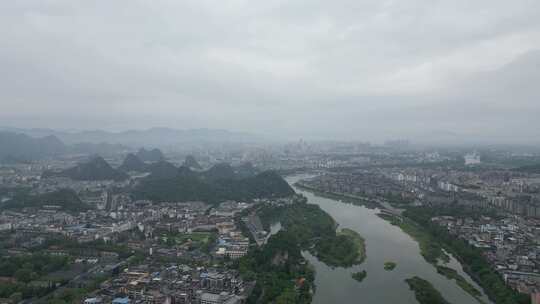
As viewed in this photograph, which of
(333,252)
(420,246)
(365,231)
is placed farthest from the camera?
(365,231)

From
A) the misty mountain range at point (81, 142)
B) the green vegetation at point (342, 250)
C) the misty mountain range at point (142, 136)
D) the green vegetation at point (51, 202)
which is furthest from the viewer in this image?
the misty mountain range at point (142, 136)

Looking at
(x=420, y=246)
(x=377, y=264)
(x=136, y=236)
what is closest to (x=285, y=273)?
(x=377, y=264)

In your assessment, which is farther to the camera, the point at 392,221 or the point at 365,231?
the point at 392,221

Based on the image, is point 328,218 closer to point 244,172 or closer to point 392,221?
point 392,221

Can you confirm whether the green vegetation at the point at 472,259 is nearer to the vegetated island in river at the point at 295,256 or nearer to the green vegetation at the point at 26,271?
the vegetated island in river at the point at 295,256

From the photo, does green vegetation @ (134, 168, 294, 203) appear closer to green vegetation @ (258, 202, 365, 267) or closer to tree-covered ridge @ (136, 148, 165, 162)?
green vegetation @ (258, 202, 365, 267)

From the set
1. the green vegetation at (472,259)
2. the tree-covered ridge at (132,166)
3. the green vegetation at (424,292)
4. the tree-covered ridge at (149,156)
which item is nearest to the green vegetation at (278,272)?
the green vegetation at (424,292)

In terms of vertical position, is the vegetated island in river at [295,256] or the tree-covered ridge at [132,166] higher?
the tree-covered ridge at [132,166]
